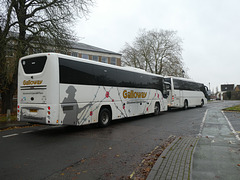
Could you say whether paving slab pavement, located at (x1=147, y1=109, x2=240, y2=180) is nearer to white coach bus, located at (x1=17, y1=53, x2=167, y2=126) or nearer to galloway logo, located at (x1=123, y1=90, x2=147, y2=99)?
white coach bus, located at (x1=17, y1=53, x2=167, y2=126)

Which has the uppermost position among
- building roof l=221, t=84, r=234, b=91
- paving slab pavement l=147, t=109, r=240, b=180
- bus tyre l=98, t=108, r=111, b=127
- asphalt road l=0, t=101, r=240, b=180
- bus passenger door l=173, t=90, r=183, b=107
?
building roof l=221, t=84, r=234, b=91

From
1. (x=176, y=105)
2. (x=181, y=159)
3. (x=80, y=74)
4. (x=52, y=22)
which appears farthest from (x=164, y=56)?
(x=181, y=159)

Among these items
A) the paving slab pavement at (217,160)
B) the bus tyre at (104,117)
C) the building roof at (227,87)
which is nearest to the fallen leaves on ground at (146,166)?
the paving slab pavement at (217,160)

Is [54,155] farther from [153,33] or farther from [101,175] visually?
[153,33]

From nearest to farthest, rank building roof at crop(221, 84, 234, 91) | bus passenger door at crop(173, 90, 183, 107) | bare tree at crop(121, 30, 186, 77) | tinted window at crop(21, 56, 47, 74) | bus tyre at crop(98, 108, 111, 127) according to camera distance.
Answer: tinted window at crop(21, 56, 47, 74)
bus tyre at crop(98, 108, 111, 127)
bus passenger door at crop(173, 90, 183, 107)
bare tree at crop(121, 30, 186, 77)
building roof at crop(221, 84, 234, 91)

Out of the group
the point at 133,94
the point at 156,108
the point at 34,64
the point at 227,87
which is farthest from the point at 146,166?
the point at 227,87

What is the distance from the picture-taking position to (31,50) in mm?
14516

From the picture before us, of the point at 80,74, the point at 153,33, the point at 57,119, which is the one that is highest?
the point at 153,33

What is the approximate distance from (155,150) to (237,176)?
2272 mm

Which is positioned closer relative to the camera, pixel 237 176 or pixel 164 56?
pixel 237 176

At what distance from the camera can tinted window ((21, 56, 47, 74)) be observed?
308 inches

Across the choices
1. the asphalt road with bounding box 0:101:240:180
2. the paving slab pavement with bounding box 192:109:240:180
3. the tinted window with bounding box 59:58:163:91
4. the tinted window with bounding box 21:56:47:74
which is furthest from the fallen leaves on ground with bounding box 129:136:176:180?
the tinted window with bounding box 21:56:47:74

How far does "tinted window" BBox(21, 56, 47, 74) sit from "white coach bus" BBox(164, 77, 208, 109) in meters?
14.1

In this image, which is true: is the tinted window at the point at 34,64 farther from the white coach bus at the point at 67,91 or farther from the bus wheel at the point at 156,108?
the bus wheel at the point at 156,108
